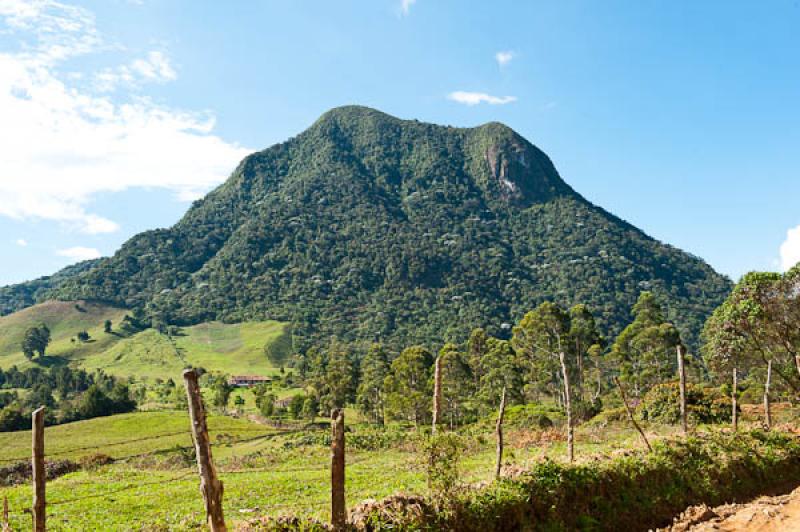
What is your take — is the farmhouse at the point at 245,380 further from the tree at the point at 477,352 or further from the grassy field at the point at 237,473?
the tree at the point at 477,352

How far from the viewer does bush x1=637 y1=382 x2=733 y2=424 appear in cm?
2766

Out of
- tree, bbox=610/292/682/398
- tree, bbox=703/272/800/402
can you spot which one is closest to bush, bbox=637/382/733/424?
A: tree, bbox=703/272/800/402

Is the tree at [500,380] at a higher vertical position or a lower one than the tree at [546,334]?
lower

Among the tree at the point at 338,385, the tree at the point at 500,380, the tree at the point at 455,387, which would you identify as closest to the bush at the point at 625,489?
the tree at the point at 500,380

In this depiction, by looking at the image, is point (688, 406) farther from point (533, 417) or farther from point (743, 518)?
point (743, 518)

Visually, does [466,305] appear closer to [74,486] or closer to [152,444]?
[152,444]

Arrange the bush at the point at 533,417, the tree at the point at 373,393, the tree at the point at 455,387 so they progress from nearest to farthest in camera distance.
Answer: the bush at the point at 533,417, the tree at the point at 455,387, the tree at the point at 373,393

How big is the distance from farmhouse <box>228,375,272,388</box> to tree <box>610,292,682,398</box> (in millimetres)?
65434

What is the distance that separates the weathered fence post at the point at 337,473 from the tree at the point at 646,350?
1805 inches

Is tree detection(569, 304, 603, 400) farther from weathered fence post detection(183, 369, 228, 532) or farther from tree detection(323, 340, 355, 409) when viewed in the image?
weathered fence post detection(183, 369, 228, 532)

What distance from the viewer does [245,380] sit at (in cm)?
9681

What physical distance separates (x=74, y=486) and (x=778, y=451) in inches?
1178

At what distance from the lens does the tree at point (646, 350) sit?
4894 cm

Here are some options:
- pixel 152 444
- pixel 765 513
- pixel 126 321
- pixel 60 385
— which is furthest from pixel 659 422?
pixel 126 321
